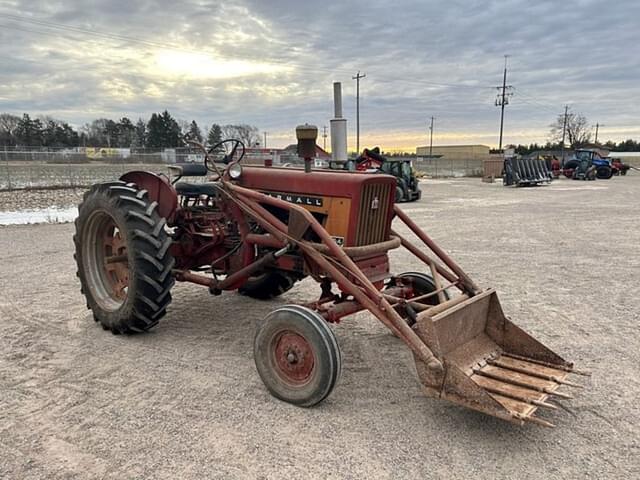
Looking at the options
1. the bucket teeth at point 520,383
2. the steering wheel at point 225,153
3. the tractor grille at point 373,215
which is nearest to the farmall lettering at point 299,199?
the tractor grille at point 373,215

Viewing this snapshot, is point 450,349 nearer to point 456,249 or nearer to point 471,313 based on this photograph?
point 471,313

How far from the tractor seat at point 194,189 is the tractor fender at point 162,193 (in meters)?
0.29

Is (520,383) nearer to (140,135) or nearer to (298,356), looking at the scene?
(298,356)

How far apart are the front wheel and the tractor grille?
2.89 feet

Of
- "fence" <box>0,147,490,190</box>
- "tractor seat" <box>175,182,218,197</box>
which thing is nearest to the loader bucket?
"tractor seat" <box>175,182,218,197</box>

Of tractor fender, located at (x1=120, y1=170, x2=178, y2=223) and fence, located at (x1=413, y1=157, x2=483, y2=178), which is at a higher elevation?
tractor fender, located at (x1=120, y1=170, x2=178, y2=223)

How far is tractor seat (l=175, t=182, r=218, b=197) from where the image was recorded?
5.19m

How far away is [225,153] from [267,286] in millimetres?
1474

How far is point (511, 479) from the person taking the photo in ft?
8.89

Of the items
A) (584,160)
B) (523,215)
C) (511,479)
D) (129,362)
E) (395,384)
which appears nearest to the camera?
(511,479)

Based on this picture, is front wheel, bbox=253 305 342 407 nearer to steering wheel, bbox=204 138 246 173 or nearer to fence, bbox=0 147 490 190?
steering wheel, bbox=204 138 246 173

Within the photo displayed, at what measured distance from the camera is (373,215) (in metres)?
4.16

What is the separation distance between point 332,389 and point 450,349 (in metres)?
0.84

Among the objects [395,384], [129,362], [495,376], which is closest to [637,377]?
[495,376]
